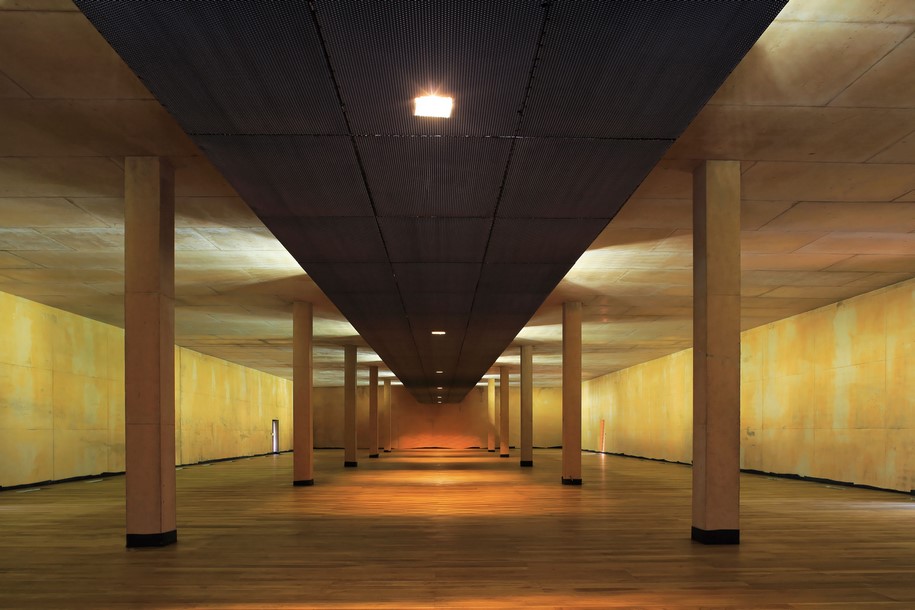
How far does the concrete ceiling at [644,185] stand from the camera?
7.50 m

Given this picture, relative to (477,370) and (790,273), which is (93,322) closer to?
Answer: (477,370)

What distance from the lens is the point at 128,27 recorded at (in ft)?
16.7

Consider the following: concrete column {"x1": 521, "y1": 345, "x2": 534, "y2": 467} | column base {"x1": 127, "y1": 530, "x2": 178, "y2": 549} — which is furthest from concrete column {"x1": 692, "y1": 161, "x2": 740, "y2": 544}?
concrete column {"x1": 521, "y1": 345, "x2": 534, "y2": 467}

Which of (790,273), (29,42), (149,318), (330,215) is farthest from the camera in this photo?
(790,273)

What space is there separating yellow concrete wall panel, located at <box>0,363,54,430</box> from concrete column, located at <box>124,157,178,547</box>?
12.7m

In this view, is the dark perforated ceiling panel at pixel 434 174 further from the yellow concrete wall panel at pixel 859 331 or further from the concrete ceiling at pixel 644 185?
the yellow concrete wall panel at pixel 859 331

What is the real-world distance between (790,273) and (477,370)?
15397mm

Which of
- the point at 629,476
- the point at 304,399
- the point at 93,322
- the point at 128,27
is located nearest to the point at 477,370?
the point at 629,476

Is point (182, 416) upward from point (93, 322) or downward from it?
downward

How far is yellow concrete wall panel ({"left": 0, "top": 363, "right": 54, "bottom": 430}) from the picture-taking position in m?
21.0

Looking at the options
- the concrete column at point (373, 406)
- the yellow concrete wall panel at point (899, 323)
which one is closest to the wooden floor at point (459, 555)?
the yellow concrete wall panel at point (899, 323)

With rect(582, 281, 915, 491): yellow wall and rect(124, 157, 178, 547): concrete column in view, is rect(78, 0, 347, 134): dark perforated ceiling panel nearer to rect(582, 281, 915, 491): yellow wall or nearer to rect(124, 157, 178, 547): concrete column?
rect(124, 157, 178, 547): concrete column

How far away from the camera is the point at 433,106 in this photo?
6492 mm

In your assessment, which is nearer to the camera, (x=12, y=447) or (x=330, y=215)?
(x=330, y=215)
